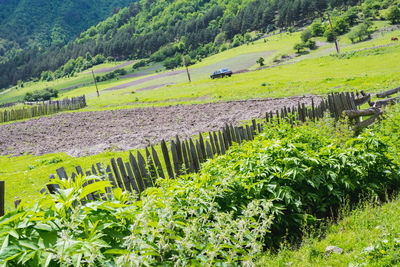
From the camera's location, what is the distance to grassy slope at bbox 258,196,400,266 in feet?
13.9

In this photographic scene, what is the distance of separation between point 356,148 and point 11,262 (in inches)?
254

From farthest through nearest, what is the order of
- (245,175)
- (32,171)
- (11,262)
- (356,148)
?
1. (32,171)
2. (356,148)
3. (245,175)
4. (11,262)

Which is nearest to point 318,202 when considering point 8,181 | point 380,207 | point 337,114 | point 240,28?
point 380,207

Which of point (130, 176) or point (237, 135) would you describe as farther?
point (237, 135)

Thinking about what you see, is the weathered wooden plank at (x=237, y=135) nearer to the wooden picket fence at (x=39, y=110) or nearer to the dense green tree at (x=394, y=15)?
the wooden picket fence at (x=39, y=110)

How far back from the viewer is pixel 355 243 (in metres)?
4.89

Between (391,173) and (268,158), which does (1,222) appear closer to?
(268,158)

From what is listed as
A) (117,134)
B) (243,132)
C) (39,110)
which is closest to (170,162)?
(243,132)

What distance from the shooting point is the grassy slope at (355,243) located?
A: 422 centimetres

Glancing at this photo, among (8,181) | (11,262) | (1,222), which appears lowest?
(8,181)

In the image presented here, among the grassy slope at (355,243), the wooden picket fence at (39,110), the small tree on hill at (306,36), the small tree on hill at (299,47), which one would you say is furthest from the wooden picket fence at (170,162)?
the small tree on hill at (306,36)

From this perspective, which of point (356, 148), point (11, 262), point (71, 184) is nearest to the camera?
point (11, 262)

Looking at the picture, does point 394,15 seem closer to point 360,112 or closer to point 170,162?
point 360,112

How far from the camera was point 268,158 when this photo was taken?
576cm
